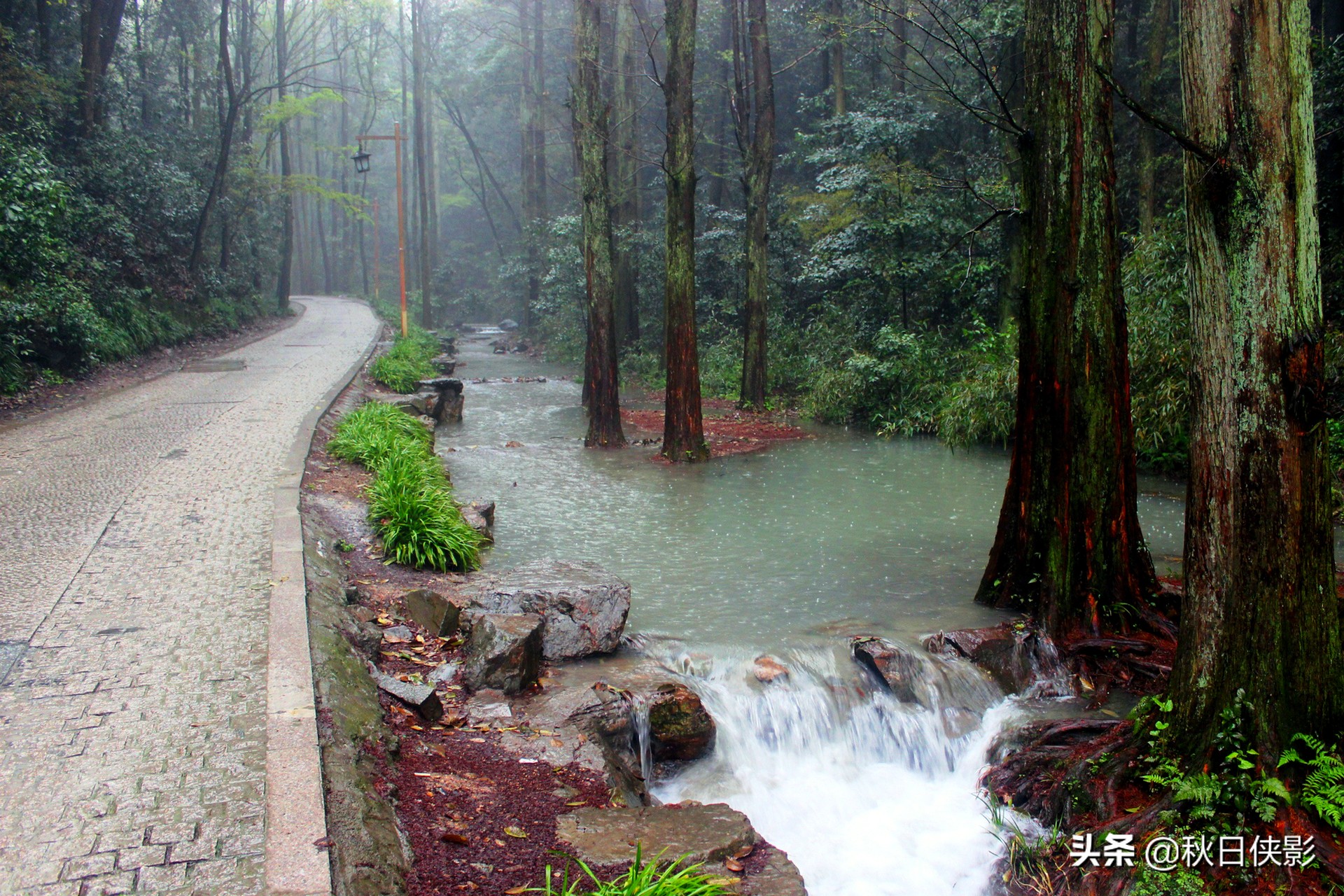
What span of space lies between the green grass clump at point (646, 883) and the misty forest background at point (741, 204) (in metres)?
5.00

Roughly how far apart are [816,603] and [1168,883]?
4.30m

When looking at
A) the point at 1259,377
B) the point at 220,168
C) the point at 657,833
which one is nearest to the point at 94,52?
the point at 220,168

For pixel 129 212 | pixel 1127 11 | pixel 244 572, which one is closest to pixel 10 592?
pixel 244 572

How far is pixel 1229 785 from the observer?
4.15 m

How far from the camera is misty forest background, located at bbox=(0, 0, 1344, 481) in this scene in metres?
13.6

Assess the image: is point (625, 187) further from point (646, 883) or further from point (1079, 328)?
point (646, 883)

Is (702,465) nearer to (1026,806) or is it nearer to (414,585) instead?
(414,585)

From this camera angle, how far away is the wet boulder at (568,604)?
6.70 m

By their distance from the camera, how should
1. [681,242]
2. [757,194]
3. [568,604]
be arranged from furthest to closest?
1. [757,194]
2. [681,242]
3. [568,604]

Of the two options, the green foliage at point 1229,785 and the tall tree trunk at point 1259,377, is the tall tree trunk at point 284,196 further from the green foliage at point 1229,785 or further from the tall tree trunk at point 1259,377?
the green foliage at point 1229,785

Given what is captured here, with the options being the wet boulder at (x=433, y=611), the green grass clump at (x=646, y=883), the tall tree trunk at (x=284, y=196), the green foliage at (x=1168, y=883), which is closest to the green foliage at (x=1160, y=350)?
the green foliage at (x=1168, y=883)

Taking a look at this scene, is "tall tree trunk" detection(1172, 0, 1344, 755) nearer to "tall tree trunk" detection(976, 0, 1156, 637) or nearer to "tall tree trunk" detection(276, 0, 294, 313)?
"tall tree trunk" detection(976, 0, 1156, 637)

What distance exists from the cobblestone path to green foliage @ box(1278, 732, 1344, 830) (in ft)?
14.0

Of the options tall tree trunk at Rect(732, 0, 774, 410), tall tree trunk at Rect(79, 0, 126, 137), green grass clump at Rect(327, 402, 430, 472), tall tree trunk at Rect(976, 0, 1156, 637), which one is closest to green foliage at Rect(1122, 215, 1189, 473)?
tall tree trunk at Rect(976, 0, 1156, 637)
